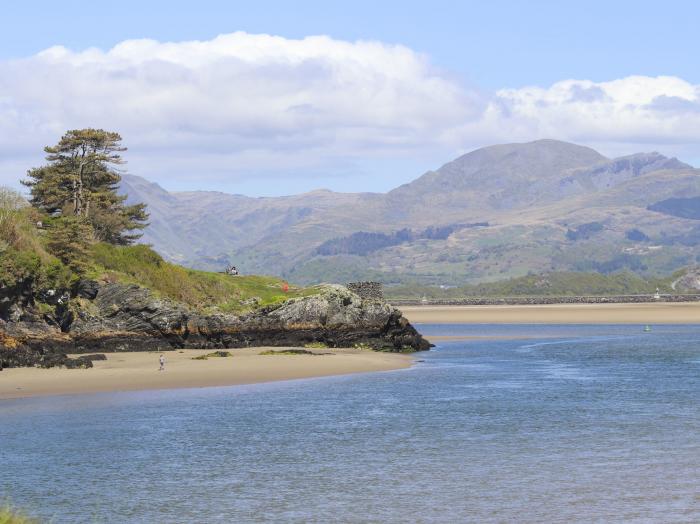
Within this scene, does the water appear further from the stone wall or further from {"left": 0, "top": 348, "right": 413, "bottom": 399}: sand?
the stone wall

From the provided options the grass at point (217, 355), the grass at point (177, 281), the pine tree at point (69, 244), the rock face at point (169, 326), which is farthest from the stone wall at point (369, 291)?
the pine tree at point (69, 244)

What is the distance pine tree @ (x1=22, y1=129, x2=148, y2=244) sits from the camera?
92.8 metres

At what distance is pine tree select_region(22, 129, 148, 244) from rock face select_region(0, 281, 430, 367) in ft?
61.2

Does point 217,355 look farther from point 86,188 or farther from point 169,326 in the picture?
point 86,188

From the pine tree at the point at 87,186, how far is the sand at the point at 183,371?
80.4 feet

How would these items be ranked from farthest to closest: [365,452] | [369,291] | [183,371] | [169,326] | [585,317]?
[585,317] < [369,291] < [169,326] < [183,371] < [365,452]

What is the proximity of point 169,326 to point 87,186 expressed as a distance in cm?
2827

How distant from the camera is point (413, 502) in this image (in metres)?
28.6

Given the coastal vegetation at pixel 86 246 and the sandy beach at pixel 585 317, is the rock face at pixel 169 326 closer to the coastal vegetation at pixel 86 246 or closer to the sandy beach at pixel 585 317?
the coastal vegetation at pixel 86 246

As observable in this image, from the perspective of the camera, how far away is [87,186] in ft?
322

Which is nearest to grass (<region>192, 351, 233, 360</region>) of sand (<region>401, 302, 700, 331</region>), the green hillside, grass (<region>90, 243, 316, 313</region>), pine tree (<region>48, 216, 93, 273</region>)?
the green hillside

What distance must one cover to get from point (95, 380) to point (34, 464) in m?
21.8

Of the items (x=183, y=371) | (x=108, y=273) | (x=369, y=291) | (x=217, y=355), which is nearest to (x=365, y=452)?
(x=183, y=371)

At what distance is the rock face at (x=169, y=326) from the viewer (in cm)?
6594
